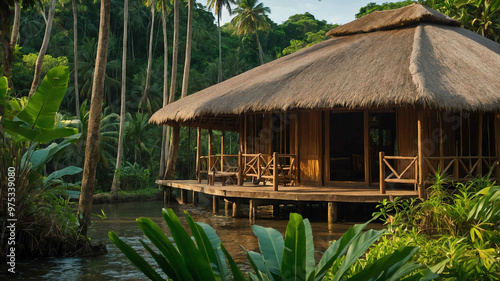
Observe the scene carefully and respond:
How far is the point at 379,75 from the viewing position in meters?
11.2

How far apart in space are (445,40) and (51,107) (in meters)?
9.89

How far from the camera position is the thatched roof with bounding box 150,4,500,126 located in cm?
1023

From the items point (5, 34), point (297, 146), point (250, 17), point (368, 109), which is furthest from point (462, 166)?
point (250, 17)

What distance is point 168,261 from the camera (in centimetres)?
243

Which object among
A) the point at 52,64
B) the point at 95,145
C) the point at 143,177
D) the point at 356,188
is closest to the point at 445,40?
the point at 356,188

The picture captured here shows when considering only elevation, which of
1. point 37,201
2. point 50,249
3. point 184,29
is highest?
point 184,29

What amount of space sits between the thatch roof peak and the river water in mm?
6257

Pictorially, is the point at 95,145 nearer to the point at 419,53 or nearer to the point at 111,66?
the point at 419,53

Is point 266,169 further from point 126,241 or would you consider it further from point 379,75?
point 126,241

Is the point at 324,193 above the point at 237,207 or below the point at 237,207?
above

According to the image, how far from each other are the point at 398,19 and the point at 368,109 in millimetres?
3610

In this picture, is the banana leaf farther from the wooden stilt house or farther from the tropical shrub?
the wooden stilt house

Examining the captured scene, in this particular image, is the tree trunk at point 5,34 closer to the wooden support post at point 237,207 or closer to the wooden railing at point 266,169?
the wooden railing at point 266,169

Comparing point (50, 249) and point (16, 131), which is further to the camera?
point (50, 249)
